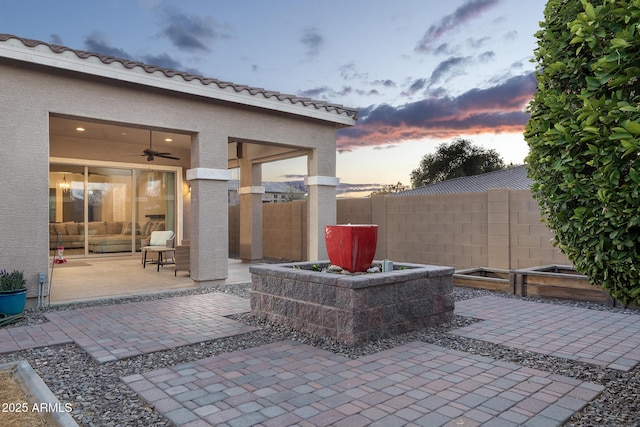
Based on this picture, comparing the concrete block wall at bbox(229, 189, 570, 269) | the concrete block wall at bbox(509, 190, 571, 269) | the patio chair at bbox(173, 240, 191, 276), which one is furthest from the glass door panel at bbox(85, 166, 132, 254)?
the concrete block wall at bbox(509, 190, 571, 269)

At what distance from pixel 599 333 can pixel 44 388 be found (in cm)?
571

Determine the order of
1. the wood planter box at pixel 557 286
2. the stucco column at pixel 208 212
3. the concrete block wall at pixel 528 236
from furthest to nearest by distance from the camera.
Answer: the concrete block wall at pixel 528 236, the stucco column at pixel 208 212, the wood planter box at pixel 557 286

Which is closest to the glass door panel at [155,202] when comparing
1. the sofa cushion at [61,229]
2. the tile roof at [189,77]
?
the sofa cushion at [61,229]

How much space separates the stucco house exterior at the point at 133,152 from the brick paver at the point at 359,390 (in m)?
4.09

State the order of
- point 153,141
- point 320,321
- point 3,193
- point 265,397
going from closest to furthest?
point 265,397
point 320,321
point 3,193
point 153,141

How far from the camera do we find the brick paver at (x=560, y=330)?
4312 mm

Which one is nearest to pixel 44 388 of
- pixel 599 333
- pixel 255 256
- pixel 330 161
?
pixel 599 333

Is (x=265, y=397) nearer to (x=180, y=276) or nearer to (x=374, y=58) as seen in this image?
(x=180, y=276)

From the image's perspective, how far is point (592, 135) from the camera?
8.07 feet

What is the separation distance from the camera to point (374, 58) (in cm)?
1269

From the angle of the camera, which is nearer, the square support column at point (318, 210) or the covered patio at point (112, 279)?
the covered patio at point (112, 279)

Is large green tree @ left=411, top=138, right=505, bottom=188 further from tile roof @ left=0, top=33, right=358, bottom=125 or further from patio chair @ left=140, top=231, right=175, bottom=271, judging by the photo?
patio chair @ left=140, top=231, right=175, bottom=271

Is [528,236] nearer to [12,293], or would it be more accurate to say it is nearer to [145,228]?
[12,293]

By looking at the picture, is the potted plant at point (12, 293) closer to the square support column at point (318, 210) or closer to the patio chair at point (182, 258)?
the patio chair at point (182, 258)
